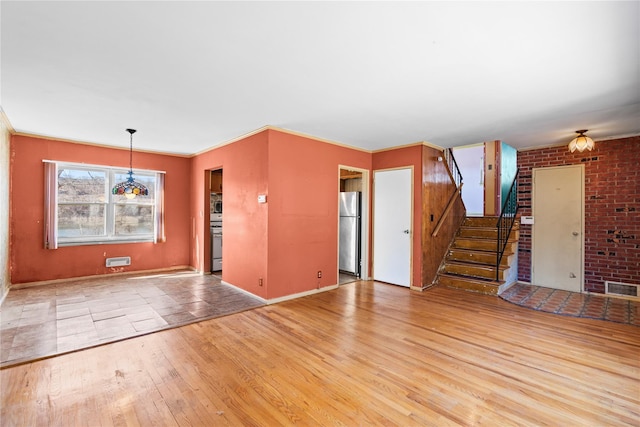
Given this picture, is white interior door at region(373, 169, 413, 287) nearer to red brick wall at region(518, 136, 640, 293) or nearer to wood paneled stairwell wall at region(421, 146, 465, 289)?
wood paneled stairwell wall at region(421, 146, 465, 289)

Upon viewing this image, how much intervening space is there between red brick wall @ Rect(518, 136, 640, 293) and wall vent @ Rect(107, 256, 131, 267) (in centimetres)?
841

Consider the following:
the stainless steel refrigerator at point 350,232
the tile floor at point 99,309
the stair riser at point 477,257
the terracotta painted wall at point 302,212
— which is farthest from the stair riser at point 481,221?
the tile floor at point 99,309

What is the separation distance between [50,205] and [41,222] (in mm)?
323

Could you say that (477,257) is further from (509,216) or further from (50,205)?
(50,205)

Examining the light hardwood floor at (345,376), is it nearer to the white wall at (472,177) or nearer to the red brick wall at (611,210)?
the red brick wall at (611,210)

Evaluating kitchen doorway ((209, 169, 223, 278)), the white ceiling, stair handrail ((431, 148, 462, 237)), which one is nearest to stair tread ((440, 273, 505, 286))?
stair handrail ((431, 148, 462, 237))

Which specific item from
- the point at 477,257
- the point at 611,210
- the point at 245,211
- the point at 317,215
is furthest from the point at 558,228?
the point at 245,211

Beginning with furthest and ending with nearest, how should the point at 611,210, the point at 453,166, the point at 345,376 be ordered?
the point at 453,166 < the point at 611,210 < the point at 345,376

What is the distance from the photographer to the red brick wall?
4613 mm

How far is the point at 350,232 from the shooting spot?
5977 mm

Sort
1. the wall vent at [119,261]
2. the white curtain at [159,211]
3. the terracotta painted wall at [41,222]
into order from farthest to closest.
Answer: the white curtain at [159,211], the wall vent at [119,261], the terracotta painted wall at [41,222]

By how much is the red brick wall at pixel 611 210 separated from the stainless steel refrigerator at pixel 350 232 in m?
3.72

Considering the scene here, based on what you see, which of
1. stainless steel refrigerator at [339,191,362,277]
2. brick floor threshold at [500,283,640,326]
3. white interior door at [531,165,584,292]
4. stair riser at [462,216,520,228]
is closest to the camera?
brick floor threshold at [500,283,640,326]

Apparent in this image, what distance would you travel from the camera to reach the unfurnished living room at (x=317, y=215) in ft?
6.51
